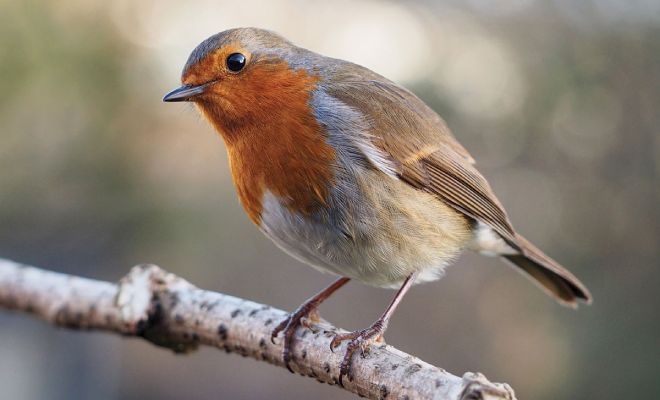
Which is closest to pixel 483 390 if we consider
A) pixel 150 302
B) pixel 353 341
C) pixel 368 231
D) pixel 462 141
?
pixel 353 341

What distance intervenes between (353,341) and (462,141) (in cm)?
373

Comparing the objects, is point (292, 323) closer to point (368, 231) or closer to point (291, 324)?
point (291, 324)

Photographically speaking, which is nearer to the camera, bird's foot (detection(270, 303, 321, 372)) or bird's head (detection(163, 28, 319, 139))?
bird's foot (detection(270, 303, 321, 372))

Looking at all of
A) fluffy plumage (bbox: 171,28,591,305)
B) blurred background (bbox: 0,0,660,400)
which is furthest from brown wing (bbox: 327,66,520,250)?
blurred background (bbox: 0,0,660,400)

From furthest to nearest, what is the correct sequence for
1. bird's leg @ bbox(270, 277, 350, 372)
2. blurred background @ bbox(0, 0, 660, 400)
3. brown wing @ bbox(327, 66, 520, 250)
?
blurred background @ bbox(0, 0, 660, 400) → brown wing @ bbox(327, 66, 520, 250) → bird's leg @ bbox(270, 277, 350, 372)

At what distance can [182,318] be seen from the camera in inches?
101

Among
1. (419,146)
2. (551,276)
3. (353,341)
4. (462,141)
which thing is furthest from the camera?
(462,141)

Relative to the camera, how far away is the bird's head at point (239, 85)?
101 inches

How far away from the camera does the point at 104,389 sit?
240 inches

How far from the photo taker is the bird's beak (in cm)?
256

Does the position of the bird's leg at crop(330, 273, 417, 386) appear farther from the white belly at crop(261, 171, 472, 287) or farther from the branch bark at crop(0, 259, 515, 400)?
the white belly at crop(261, 171, 472, 287)

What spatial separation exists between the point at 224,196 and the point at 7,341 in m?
2.04

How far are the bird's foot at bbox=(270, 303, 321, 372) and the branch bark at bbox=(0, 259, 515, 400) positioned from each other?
0.02 m

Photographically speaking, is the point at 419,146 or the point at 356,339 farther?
the point at 419,146
